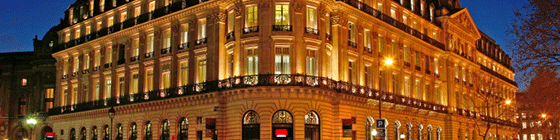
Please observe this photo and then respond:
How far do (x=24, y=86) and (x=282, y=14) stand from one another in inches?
1756

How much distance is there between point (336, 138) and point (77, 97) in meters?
27.3

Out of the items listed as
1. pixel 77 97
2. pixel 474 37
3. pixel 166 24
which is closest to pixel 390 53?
pixel 166 24

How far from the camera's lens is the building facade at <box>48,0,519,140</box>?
Answer: 40938mm

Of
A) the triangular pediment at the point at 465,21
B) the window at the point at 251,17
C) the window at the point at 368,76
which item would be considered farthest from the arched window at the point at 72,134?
the triangular pediment at the point at 465,21

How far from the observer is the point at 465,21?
68.8 m

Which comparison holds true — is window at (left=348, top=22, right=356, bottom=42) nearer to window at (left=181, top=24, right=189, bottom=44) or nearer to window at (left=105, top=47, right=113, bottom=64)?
window at (left=181, top=24, right=189, bottom=44)

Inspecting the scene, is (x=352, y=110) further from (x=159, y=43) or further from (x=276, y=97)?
(x=159, y=43)

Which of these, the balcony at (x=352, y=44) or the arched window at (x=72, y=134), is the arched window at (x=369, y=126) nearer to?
the balcony at (x=352, y=44)

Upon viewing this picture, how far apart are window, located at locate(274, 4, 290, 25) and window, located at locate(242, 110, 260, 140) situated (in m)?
6.04

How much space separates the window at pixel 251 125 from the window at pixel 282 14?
6.04m

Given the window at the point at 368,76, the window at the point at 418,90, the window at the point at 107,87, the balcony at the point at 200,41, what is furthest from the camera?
the window at the point at 418,90

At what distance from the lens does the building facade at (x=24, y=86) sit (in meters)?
71.4

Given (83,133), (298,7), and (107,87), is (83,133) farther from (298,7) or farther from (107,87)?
(298,7)

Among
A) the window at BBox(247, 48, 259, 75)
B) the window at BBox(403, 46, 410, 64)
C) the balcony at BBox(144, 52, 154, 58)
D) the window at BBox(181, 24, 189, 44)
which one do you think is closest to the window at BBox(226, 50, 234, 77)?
the window at BBox(247, 48, 259, 75)
